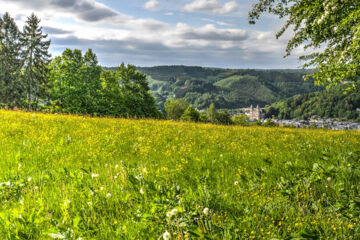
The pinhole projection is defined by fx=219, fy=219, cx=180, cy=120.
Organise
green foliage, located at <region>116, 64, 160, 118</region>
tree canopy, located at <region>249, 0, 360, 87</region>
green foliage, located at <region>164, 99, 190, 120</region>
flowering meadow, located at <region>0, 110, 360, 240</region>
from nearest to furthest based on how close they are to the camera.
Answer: flowering meadow, located at <region>0, 110, 360, 240</region>
tree canopy, located at <region>249, 0, 360, 87</region>
green foliage, located at <region>116, 64, 160, 118</region>
green foliage, located at <region>164, 99, 190, 120</region>

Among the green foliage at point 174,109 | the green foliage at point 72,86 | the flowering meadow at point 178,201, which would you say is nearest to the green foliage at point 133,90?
the green foliage at point 72,86

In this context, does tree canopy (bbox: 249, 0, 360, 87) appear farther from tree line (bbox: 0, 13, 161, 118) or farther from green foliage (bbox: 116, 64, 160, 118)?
green foliage (bbox: 116, 64, 160, 118)

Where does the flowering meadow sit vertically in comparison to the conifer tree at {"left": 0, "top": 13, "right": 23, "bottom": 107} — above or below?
below

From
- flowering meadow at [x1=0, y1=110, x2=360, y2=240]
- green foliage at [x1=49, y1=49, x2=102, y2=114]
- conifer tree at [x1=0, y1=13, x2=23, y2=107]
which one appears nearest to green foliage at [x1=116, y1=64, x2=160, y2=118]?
green foliage at [x1=49, y1=49, x2=102, y2=114]

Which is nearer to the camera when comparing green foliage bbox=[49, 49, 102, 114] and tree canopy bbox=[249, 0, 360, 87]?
tree canopy bbox=[249, 0, 360, 87]

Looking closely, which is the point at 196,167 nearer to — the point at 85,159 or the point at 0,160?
the point at 85,159

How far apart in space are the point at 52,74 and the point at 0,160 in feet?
170

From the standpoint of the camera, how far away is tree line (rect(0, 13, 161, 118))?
47125mm

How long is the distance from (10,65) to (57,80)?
14398 mm

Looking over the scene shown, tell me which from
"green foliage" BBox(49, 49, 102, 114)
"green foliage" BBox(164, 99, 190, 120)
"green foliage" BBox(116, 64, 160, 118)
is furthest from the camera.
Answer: "green foliage" BBox(164, 99, 190, 120)

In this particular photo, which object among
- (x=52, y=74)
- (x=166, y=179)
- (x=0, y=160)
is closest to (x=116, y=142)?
(x=0, y=160)

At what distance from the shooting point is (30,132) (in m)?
9.27

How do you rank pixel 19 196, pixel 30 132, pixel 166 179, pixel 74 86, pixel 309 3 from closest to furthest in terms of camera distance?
pixel 19 196 → pixel 166 179 → pixel 309 3 → pixel 30 132 → pixel 74 86

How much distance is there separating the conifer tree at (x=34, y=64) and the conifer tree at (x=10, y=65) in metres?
2.36
